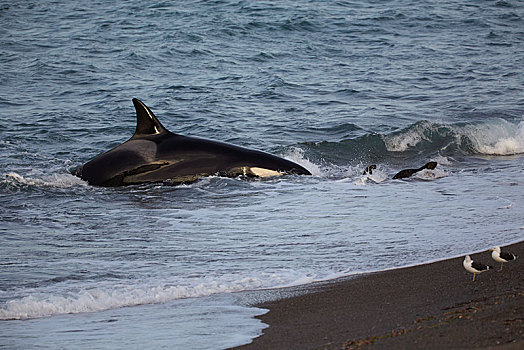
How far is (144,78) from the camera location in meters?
21.9

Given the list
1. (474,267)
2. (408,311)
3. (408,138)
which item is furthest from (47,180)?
(408,311)

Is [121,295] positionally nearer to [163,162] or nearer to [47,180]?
[163,162]

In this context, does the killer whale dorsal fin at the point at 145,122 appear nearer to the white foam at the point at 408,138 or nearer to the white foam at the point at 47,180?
the white foam at the point at 47,180

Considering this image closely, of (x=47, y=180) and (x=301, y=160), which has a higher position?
(x=47, y=180)

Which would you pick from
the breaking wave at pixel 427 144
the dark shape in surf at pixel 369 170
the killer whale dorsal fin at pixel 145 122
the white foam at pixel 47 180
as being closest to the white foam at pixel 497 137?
the breaking wave at pixel 427 144

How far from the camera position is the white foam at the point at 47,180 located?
11438 millimetres

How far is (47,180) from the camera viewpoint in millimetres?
11820

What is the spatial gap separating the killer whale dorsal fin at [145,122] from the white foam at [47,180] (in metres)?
1.18

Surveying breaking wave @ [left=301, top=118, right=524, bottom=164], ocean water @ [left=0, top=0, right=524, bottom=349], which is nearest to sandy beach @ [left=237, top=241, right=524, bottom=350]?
ocean water @ [left=0, top=0, right=524, bottom=349]

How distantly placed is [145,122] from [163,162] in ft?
2.11

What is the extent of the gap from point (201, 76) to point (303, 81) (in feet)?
9.67

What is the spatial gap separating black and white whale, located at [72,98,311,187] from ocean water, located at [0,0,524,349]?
0.67ft

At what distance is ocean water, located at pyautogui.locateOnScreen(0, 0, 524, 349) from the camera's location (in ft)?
21.9

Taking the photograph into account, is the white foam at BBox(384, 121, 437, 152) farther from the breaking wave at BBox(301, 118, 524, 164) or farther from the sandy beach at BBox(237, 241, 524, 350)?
the sandy beach at BBox(237, 241, 524, 350)
